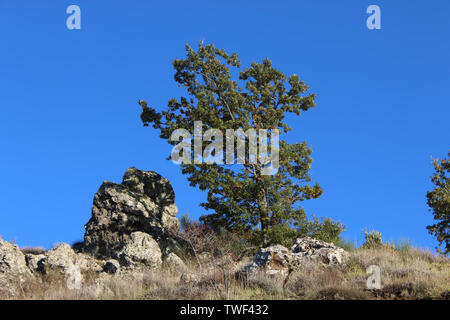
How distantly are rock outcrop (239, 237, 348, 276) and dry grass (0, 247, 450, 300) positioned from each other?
437mm

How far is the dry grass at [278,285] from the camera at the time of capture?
15125mm

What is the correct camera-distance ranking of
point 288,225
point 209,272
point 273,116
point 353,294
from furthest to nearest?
point 273,116 < point 288,225 < point 209,272 < point 353,294

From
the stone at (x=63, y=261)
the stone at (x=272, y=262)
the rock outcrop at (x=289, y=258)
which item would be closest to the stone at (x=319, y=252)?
the rock outcrop at (x=289, y=258)

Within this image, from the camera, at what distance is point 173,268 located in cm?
2234

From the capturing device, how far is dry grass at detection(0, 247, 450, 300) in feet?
49.6

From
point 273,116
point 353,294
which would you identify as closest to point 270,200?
point 273,116

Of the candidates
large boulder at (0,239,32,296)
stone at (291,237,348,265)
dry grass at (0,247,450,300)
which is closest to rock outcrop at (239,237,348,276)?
stone at (291,237,348,265)

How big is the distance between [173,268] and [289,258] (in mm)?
6282

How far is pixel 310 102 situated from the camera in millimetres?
28188

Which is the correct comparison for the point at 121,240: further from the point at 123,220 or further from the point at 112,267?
the point at 112,267
